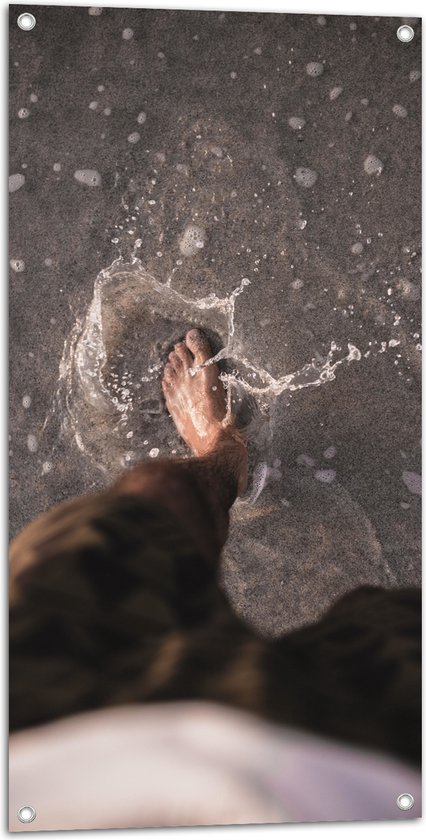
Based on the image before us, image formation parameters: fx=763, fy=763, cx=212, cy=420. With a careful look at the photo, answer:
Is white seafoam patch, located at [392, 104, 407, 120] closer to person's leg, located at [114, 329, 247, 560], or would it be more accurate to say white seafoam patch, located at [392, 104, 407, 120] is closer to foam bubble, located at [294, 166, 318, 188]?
foam bubble, located at [294, 166, 318, 188]

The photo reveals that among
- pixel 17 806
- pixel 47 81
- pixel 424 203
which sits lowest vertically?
pixel 17 806

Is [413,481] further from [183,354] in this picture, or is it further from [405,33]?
[405,33]

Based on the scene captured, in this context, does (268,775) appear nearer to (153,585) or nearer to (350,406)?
(153,585)

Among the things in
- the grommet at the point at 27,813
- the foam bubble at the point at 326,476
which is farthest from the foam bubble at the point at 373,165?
the grommet at the point at 27,813

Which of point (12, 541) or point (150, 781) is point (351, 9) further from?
point (150, 781)

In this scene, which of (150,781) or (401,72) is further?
(401,72)

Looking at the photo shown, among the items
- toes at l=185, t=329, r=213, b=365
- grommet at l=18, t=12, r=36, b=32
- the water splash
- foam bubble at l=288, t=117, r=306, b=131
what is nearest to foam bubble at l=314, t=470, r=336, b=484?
the water splash

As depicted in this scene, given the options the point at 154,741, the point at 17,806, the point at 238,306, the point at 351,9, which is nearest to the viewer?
the point at 154,741

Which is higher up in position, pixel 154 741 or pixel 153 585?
pixel 153 585

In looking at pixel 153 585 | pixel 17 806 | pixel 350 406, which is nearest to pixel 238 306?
pixel 350 406

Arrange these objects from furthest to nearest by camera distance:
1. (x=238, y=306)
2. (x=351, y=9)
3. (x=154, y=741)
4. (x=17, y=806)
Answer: (x=238, y=306) → (x=351, y=9) → (x=17, y=806) → (x=154, y=741)
